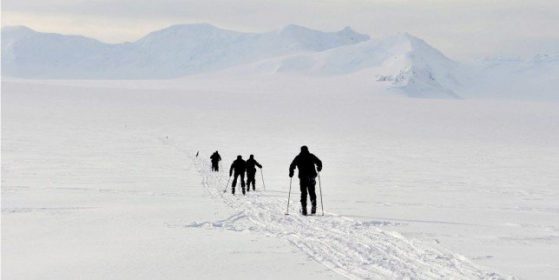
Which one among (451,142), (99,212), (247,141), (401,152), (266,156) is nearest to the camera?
(99,212)

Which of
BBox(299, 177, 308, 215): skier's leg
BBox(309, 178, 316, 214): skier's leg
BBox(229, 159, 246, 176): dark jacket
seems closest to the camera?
BBox(299, 177, 308, 215): skier's leg

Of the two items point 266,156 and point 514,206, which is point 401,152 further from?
point 514,206

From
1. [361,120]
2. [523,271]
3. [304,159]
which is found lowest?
[523,271]

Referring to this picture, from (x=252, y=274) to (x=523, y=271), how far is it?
2972 millimetres

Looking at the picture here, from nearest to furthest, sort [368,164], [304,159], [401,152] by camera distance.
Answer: [304,159], [368,164], [401,152]

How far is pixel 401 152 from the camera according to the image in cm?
3600

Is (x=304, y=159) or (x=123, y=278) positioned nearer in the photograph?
(x=123, y=278)

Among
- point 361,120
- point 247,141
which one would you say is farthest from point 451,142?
point 361,120

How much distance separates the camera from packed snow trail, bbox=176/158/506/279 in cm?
716

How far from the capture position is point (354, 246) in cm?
842

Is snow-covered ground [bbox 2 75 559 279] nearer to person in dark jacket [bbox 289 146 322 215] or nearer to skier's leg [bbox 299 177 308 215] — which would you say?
skier's leg [bbox 299 177 308 215]

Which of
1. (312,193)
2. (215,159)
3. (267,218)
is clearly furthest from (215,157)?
(267,218)

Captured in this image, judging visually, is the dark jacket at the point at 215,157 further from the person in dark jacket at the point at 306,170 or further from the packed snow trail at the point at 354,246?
the person in dark jacket at the point at 306,170

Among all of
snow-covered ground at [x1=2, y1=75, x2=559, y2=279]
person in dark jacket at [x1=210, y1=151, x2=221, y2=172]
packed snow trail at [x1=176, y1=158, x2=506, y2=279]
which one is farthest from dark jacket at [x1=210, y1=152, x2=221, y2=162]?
packed snow trail at [x1=176, y1=158, x2=506, y2=279]
